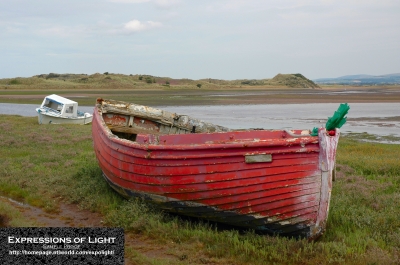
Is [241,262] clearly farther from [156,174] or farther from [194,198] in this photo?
[156,174]

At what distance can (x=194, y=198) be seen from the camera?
7.19 meters

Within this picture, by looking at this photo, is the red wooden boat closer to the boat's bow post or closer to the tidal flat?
the boat's bow post

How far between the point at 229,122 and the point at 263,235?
21.4 meters

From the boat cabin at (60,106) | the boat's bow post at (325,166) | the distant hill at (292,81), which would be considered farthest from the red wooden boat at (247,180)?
the distant hill at (292,81)

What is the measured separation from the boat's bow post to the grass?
1.15 ft

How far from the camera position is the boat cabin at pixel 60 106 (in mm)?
26625

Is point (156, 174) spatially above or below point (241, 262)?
above

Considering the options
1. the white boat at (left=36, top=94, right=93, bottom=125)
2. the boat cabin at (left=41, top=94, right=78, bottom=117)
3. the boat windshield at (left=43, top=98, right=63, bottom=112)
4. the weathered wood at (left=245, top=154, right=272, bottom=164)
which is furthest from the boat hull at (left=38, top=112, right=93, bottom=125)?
the weathered wood at (left=245, top=154, right=272, bottom=164)

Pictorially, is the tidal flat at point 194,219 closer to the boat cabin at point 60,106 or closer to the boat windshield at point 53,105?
the boat cabin at point 60,106

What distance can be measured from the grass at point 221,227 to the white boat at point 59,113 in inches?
509

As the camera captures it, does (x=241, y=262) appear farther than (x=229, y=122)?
No

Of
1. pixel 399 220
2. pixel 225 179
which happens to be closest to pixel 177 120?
pixel 225 179

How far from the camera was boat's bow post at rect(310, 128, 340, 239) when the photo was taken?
249 inches

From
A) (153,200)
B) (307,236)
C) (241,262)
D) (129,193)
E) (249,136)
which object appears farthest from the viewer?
(249,136)
